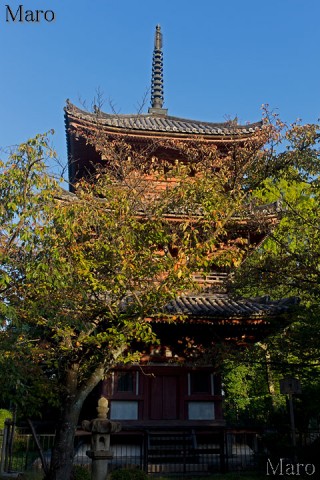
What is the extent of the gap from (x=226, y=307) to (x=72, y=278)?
6977 mm

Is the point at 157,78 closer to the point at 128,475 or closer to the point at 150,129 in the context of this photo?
the point at 150,129

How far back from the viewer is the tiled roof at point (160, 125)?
16.5 m

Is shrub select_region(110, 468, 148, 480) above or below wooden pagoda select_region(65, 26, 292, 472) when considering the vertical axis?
below

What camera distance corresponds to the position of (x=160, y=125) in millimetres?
18453

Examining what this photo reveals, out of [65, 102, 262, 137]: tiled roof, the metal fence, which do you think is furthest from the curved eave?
the metal fence

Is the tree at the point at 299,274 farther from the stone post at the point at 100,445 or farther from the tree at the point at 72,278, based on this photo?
the stone post at the point at 100,445

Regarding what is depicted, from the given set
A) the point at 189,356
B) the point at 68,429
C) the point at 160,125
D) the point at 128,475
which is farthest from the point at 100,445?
the point at 160,125

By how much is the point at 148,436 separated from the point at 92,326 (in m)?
5.47

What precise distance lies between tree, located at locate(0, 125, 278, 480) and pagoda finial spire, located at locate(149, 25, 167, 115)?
13120mm

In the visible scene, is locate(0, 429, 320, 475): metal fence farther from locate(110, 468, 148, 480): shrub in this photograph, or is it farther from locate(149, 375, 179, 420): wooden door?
locate(110, 468, 148, 480): shrub

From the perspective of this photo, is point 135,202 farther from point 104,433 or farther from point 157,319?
point 104,433

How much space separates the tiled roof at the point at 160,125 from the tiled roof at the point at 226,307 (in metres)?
6.01

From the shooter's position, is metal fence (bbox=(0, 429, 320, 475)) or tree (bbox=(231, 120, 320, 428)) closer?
tree (bbox=(231, 120, 320, 428))

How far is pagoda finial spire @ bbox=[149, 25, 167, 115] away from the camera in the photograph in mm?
23962
